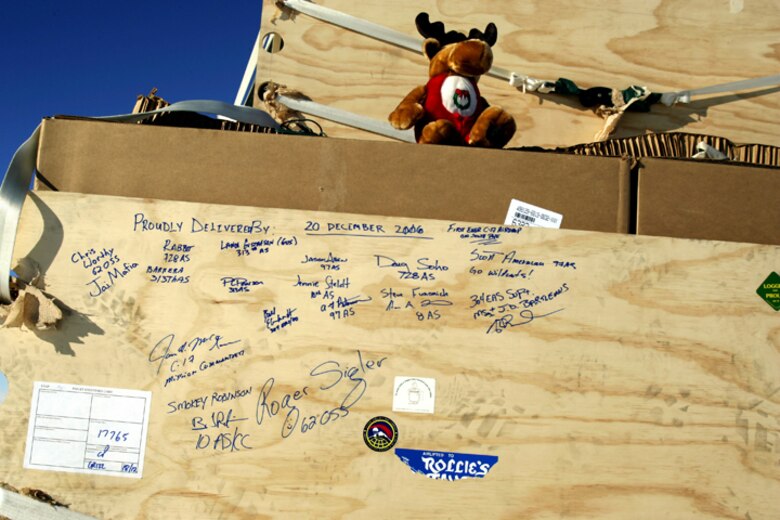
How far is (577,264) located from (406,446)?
330mm

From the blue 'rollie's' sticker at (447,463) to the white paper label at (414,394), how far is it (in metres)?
0.05

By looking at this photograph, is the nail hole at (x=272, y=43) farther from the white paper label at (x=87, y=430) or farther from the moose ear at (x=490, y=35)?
the white paper label at (x=87, y=430)

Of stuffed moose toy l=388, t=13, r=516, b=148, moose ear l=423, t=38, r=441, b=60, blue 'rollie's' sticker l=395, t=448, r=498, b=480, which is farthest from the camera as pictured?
moose ear l=423, t=38, r=441, b=60

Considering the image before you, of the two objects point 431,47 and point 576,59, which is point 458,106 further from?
point 576,59

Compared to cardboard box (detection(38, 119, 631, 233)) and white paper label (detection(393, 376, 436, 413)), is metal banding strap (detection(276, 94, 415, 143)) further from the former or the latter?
white paper label (detection(393, 376, 436, 413))

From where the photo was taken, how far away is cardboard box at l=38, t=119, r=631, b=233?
0.95 m

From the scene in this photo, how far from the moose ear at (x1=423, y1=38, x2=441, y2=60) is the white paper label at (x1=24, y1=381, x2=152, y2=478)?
0.70 metres

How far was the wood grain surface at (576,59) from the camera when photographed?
4.16 ft
